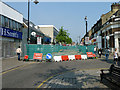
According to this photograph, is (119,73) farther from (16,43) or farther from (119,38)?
(119,38)

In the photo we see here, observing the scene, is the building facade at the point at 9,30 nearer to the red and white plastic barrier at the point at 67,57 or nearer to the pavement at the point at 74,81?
the red and white plastic barrier at the point at 67,57

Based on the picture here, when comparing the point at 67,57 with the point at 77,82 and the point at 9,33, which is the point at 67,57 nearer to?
the point at 9,33

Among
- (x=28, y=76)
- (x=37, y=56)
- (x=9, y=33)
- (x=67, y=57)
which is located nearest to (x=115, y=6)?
(x=67, y=57)

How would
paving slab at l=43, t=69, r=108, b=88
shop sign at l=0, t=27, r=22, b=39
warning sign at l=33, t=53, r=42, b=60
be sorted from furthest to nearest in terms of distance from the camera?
shop sign at l=0, t=27, r=22, b=39 → warning sign at l=33, t=53, r=42, b=60 → paving slab at l=43, t=69, r=108, b=88

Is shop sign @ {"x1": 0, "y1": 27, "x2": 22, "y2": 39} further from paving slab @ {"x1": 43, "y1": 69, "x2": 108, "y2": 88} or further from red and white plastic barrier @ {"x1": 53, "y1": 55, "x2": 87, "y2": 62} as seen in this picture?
paving slab @ {"x1": 43, "y1": 69, "x2": 108, "y2": 88}

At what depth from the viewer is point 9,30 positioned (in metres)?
19.1

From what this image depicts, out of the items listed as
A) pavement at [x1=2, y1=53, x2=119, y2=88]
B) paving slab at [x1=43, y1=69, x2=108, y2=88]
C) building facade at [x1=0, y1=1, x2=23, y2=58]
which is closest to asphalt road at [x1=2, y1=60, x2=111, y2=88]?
pavement at [x1=2, y1=53, x2=119, y2=88]

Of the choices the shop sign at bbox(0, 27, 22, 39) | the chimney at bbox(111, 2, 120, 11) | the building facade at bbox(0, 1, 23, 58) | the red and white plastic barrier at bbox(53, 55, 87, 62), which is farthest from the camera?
the chimney at bbox(111, 2, 120, 11)

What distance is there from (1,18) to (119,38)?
22.0 metres

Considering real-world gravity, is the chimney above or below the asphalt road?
above

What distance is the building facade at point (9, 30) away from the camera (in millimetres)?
17594

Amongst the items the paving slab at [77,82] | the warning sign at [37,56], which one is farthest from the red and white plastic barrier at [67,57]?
the paving slab at [77,82]

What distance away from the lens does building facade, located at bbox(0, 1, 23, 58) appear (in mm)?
17594

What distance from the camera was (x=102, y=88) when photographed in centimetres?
536
